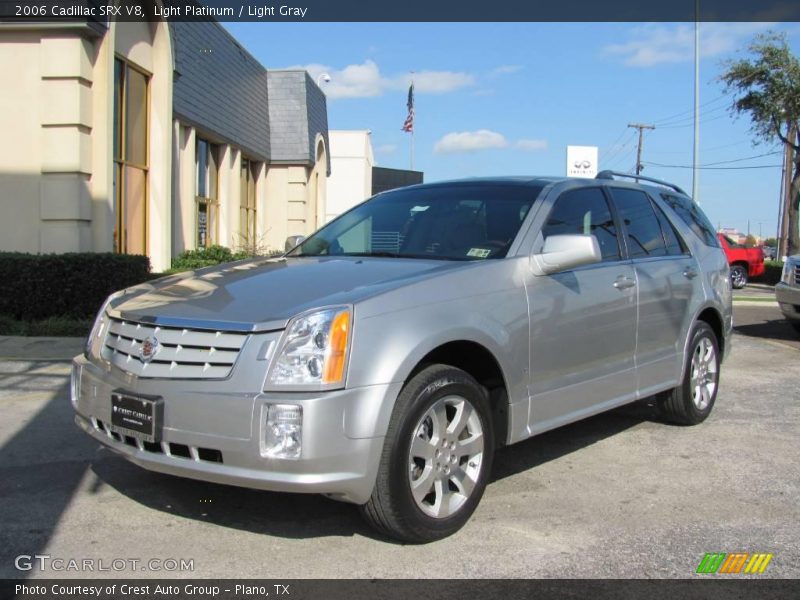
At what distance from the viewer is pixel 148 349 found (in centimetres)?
361

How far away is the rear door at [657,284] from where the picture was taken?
5328 millimetres

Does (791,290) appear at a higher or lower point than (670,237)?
lower

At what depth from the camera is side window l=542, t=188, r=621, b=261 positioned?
190 inches

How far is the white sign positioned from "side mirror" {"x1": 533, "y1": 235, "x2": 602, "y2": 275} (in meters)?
24.8

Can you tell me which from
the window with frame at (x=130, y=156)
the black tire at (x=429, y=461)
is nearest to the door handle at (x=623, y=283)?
the black tire at (x=429, y=461)

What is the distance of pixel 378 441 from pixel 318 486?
32 cm

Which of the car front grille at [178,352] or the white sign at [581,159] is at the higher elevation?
the white sign at [581,159]

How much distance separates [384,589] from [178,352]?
1.38 metres

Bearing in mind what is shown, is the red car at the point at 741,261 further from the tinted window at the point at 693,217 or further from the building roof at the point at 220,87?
the tinted window at the point at 693,217

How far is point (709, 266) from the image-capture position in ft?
20.8

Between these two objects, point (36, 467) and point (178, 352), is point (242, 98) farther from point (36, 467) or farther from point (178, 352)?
point (178, 352)

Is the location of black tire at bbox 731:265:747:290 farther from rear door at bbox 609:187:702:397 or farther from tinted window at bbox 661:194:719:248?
rear door at bbox 609:187:702:397

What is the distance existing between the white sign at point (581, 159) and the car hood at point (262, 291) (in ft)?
82.1

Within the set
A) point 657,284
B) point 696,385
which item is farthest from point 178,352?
point 696,385
